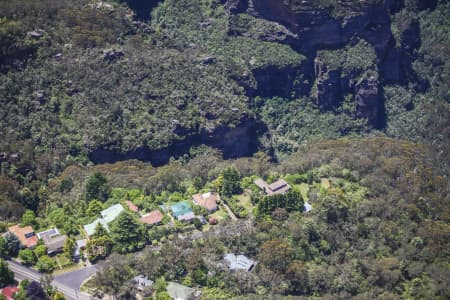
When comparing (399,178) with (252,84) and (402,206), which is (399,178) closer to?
(402,206)

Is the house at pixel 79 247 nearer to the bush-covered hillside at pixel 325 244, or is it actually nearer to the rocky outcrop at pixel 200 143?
the bush-covered hillside at pixel 325 244

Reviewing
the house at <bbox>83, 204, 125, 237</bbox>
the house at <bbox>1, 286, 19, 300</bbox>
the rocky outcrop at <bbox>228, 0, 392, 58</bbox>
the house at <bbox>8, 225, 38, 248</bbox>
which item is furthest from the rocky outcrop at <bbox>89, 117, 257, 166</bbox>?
the house at <bbox>1, 286, 19, 300</bbox>

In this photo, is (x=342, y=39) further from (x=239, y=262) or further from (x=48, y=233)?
(x=48, y=233)

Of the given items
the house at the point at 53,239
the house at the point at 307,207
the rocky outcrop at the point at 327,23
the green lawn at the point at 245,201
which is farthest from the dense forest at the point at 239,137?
the house at the point at 53,239

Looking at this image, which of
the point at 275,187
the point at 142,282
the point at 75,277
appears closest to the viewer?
the point at 142,282

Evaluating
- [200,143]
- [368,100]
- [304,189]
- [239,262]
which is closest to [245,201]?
[304,189]
